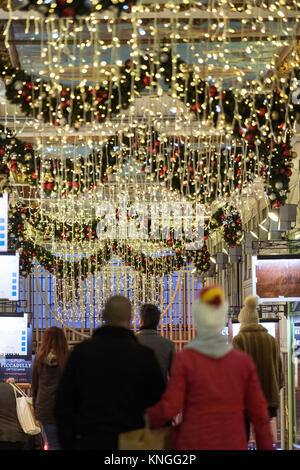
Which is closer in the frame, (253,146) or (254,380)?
(254,380)

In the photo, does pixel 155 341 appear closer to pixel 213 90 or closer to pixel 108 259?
pixel 213 90

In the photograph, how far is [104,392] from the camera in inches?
163

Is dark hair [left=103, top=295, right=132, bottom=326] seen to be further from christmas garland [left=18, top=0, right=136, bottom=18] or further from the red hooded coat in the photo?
christmas garland [left=18, top=0, right=136, bottom=18]

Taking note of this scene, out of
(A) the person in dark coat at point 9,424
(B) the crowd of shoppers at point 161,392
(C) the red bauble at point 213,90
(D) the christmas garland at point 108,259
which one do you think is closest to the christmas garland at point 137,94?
(C) the red bauble at point 213,90

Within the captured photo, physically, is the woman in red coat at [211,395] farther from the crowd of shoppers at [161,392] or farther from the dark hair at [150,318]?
the dark hair at [150,318]

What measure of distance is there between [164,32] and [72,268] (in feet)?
35.9

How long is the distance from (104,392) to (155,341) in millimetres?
2331

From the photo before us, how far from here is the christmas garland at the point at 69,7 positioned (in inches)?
269

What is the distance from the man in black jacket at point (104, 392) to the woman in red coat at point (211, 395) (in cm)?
10
